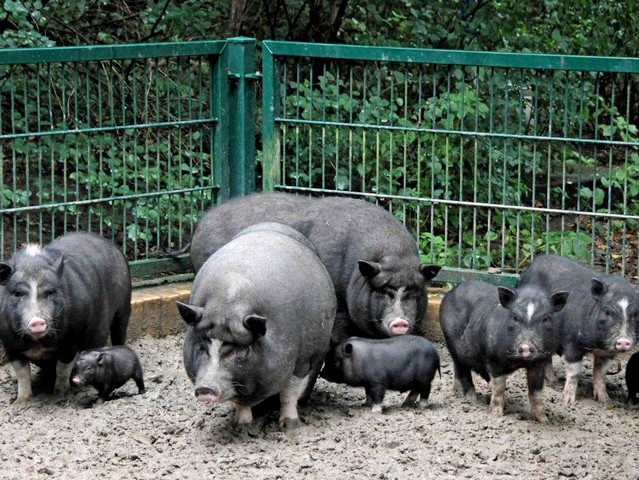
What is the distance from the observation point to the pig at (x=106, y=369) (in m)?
8.51

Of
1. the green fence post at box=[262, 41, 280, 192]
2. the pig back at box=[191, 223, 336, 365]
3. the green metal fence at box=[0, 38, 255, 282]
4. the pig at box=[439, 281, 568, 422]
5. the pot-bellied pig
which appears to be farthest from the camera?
the green fence post at box=[262, 41, 280, 192]

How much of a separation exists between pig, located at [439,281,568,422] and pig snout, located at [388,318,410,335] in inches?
18.5

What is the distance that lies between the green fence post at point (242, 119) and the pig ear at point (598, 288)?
3.13 metres

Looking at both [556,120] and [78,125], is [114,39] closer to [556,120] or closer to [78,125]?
[78,125]

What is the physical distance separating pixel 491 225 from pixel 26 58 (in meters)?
3.62

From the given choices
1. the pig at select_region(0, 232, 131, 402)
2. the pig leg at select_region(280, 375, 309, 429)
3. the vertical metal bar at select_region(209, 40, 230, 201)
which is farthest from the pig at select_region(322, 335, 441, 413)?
the vertical metal bar at select_region(209, 40, 230, 201)

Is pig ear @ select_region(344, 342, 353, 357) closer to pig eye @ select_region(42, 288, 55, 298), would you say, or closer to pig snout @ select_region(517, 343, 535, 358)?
pig snout @ select_region(517, 343, 535, 358)

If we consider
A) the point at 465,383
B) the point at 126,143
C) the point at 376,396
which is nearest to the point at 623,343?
the point at 465,383

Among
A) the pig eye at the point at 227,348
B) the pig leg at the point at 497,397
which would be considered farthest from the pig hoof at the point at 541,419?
the pig eye at the point at 227,348

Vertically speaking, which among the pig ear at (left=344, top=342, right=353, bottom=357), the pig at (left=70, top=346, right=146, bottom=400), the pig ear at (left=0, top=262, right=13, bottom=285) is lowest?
the pig at (left=70, top=346, right=146, bottom=400)

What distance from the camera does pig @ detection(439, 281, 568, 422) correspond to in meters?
8.04

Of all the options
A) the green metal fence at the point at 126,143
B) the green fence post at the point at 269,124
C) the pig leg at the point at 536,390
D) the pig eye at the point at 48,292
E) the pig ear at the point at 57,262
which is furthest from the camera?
the green fence post at the point at 269,124

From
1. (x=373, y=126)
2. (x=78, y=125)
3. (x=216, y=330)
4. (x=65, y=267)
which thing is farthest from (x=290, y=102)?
(x=216, y=330)

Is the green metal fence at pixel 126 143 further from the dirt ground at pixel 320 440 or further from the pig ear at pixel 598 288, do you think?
the pig ear at pixel 598 288
